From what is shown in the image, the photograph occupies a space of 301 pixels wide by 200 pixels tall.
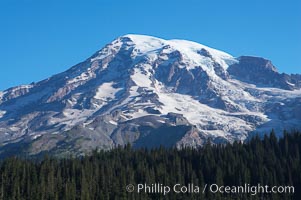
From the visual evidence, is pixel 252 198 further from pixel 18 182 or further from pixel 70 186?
pixel 18 182

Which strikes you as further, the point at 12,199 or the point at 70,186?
the point at 70,186

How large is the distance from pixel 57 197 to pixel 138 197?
92.3 ft

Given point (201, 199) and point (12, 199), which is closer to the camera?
point (12, 199)

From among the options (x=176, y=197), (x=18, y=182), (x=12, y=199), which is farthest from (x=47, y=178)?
(x=176, y=197)

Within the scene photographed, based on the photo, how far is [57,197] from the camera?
17775cm

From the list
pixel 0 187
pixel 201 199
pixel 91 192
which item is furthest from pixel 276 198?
pixel 0 187

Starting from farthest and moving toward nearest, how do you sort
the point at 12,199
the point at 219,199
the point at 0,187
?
the point at 219,199
the point at 0,187
the point at 12,199

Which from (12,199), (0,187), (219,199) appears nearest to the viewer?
(12,199)

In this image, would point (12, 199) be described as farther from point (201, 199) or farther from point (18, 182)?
point (201, 199)

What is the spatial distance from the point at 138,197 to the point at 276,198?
47.6 metres

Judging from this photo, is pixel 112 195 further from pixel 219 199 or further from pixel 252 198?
pixel 252 198

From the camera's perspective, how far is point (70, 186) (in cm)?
18662

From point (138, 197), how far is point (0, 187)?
44640 mm

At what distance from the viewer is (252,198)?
7820 inches
